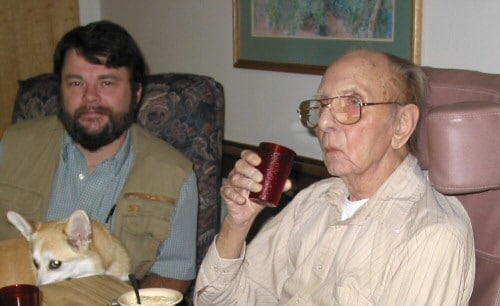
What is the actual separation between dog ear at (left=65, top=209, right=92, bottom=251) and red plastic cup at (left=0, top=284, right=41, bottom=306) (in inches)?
25.7

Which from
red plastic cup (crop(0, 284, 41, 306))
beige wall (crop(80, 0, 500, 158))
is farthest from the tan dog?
beige wall (crop(80, 0, 500, 158))

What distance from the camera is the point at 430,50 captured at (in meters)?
2.11

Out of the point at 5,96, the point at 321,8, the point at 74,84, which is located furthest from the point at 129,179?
the point at 5,96

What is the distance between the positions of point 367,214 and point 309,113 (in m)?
0.29

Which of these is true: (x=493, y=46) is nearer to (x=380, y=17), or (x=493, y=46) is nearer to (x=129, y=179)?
(x=380, y=17)

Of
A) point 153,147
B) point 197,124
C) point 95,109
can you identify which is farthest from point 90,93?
point 197,124

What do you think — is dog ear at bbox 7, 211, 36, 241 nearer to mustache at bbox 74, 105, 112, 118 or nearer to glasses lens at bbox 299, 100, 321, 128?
mustache at bbox 74, 105, 112, 118

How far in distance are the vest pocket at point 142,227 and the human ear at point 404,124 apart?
0.89 meters

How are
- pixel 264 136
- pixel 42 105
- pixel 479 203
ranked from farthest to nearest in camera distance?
pixel 264 136, pixel 42 105, pixel 479 203

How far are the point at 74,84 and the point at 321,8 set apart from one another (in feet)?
2.94

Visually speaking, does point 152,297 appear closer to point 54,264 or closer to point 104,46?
point 54,264

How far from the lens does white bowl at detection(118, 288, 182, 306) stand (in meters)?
1.33

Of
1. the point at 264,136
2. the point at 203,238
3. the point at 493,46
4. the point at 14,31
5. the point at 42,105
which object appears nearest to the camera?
the point at 493,46

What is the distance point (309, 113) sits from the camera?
5.35ft
